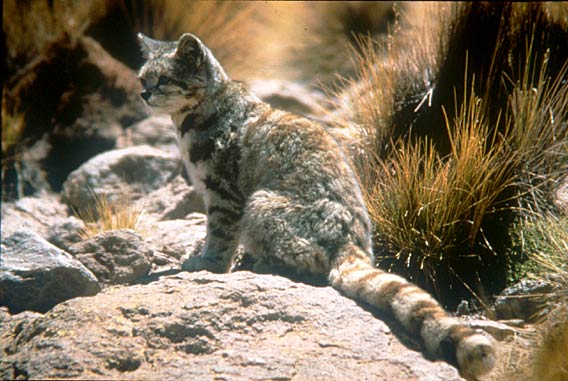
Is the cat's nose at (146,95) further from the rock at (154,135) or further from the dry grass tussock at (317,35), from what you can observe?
the dry grass tussock at (317,35)

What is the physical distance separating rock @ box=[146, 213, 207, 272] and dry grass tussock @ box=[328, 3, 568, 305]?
1806 millimetres

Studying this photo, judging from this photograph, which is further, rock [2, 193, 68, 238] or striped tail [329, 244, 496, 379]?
rock [2, 193, 68, 238]

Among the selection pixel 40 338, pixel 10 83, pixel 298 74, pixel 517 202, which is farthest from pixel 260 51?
pixel 40 338

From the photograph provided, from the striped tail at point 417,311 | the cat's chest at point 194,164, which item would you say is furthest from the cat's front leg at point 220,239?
the striped tail at point 417,311

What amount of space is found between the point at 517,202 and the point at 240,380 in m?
3.35

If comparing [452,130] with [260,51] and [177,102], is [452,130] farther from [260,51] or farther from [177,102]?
[260,51]

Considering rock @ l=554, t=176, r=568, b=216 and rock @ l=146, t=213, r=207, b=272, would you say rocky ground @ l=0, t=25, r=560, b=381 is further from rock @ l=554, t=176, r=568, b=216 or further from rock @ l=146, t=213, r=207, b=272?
rock @ l=554, t=176, r=568, b=216

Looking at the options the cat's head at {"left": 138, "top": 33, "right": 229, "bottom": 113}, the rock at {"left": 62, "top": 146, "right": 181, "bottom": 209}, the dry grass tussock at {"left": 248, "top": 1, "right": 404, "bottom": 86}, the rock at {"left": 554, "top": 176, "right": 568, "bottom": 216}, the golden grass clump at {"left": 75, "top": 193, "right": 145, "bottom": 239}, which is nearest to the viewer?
the cat's head at {"left": 138, "top": 33, "right": 229, "bottom": 113}

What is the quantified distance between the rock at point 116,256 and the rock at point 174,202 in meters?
2.07

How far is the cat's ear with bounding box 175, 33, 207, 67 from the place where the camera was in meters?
5.38

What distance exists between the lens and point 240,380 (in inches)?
137

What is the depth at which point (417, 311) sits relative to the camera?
4.00 meters

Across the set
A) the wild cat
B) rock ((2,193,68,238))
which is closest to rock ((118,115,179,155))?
rock ((2,193,68,238))

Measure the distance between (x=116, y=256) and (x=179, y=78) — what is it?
5.36ft
